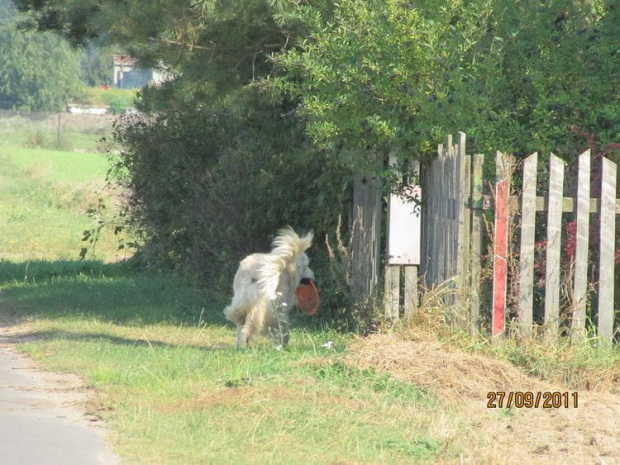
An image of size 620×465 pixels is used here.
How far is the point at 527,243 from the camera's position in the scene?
8.71 metres

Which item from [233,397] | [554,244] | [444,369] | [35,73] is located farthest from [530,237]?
[35,73]

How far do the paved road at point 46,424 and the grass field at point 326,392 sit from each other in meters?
0.18

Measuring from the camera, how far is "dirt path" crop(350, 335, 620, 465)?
646 cm

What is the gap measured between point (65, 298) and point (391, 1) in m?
7.38

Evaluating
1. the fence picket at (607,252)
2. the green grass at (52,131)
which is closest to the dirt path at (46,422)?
the fence picket at (607,252)

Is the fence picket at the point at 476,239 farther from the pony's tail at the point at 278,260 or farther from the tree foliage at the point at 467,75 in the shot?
the pony's tail at the point at 278,260

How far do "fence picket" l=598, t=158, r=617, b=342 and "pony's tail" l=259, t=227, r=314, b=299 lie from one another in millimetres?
2915

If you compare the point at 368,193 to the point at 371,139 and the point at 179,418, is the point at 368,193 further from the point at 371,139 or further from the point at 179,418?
the point at 179,418

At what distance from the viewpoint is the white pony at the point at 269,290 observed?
987 centimetres

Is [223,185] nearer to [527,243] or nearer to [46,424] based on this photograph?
[527,243]

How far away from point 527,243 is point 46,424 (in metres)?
4.18

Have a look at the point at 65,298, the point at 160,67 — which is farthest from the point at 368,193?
the point at 65,298

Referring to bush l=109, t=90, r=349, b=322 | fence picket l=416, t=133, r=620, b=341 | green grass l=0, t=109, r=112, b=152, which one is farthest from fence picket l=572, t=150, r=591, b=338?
green grass l=0, t=109, r=112, b=152

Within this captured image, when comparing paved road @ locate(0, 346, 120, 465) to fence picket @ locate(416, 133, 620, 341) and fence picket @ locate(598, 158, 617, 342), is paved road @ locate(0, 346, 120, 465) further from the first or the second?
fence picket @ locate(598, 158, 617, 342)
